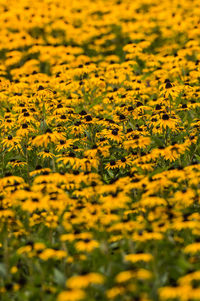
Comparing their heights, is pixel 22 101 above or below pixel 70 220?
above

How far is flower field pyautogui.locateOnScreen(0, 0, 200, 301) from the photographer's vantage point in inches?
221

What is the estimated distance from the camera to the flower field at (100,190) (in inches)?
221

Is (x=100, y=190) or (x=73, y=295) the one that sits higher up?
(x=100, y=190)

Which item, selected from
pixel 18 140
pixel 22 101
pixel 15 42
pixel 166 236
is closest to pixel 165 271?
pixel 166 236

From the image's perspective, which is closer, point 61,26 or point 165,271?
point 165,271

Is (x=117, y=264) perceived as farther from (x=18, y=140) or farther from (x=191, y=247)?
(x=18, y=140)

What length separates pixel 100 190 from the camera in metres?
6.77

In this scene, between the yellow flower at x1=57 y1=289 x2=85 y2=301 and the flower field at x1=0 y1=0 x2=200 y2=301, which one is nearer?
the yellow flower at x1=57 y1=289 x2=85 y2=301

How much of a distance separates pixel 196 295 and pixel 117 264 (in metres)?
1.43

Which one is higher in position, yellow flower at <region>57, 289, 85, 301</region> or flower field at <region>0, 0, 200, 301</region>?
flower field at <region>0, 0, 200, 301</region>

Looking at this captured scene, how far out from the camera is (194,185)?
702cm

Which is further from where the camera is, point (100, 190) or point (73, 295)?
point (100, 190)

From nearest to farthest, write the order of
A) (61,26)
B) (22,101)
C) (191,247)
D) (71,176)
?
(191,247)
(71,176)
(22,101)
(61,26)

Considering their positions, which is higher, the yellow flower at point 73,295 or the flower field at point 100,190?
the flower field at point 100,190
